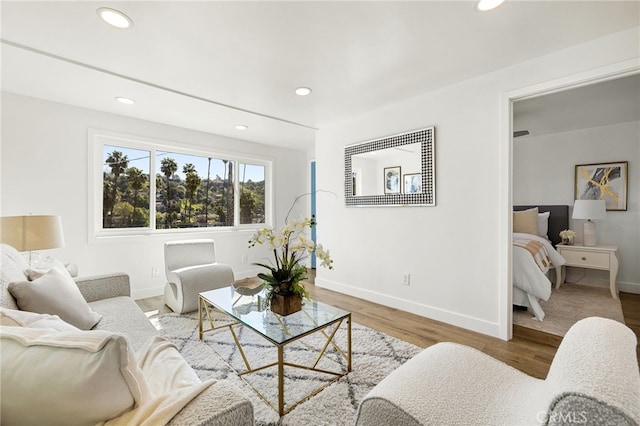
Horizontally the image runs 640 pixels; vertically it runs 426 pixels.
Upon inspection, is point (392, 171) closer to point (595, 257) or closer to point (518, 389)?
point (518, 389)

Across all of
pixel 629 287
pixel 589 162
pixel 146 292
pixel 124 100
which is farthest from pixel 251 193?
pixel 629 287

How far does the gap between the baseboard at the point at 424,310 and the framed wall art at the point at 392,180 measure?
3.94 feet

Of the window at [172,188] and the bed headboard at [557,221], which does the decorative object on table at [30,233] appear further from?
the bed headboard at [557,221]

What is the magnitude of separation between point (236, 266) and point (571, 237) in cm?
485

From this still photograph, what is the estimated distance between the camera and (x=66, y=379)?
2.18 feet

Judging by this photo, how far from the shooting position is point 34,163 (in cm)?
290

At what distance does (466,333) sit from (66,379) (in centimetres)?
275

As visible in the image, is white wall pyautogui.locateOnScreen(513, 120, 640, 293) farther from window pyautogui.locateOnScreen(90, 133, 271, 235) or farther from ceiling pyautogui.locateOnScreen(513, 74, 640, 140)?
window pyautogui.locateOnScreen(90, 133, 271, 235)

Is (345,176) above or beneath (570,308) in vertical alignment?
above

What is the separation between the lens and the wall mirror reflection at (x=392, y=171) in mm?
2883

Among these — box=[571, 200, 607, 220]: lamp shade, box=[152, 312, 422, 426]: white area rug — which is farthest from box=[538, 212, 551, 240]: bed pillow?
box=[152, 312, 422, 426]: white area rug

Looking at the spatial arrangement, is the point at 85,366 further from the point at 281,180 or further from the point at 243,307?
the point at 281,180

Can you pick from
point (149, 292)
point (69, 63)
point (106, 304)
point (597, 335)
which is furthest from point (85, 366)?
point (149, 292)

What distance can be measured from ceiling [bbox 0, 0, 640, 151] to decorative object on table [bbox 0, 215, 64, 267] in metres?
1.24
